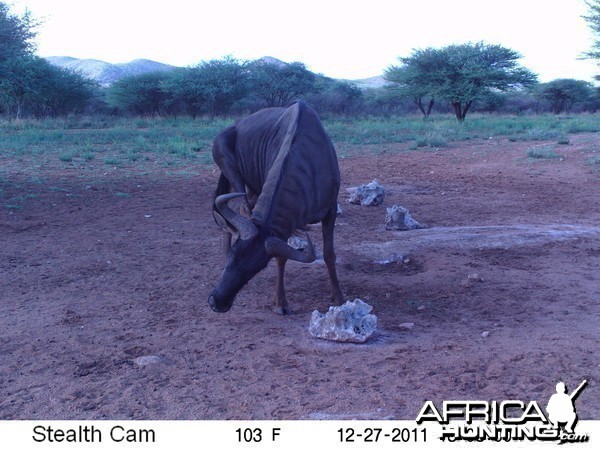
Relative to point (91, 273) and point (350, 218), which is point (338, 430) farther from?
point (350, 218)

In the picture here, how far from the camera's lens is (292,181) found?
4699mm

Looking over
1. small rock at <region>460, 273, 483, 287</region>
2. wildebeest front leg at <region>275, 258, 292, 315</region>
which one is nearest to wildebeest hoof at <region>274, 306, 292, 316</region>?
wildebeest front leg at <region>275, 258, 292, 315</region>

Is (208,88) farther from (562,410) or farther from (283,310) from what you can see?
(562,410)

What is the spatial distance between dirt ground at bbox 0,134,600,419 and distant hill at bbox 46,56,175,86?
10148cm

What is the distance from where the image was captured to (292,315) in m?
5.13

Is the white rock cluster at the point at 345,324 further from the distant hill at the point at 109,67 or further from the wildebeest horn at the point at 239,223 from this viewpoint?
the distant hill at the point at 109,67

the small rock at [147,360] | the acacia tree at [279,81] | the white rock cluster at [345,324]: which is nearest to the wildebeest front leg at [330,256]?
the white rock cluster at [345,324]

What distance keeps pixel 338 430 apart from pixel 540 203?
7.66 m

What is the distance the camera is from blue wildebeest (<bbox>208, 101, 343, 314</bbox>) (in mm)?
4191

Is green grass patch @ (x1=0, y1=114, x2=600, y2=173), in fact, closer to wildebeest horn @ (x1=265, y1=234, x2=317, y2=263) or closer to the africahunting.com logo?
wildebeest horn @ (x1=265, y1=234, x2=317, y2=263)

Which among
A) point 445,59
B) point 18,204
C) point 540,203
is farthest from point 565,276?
point 445,59

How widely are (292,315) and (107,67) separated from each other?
11746 cm

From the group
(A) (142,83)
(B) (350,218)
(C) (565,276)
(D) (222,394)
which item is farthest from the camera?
(A) (142,83)

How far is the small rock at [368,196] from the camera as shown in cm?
952
